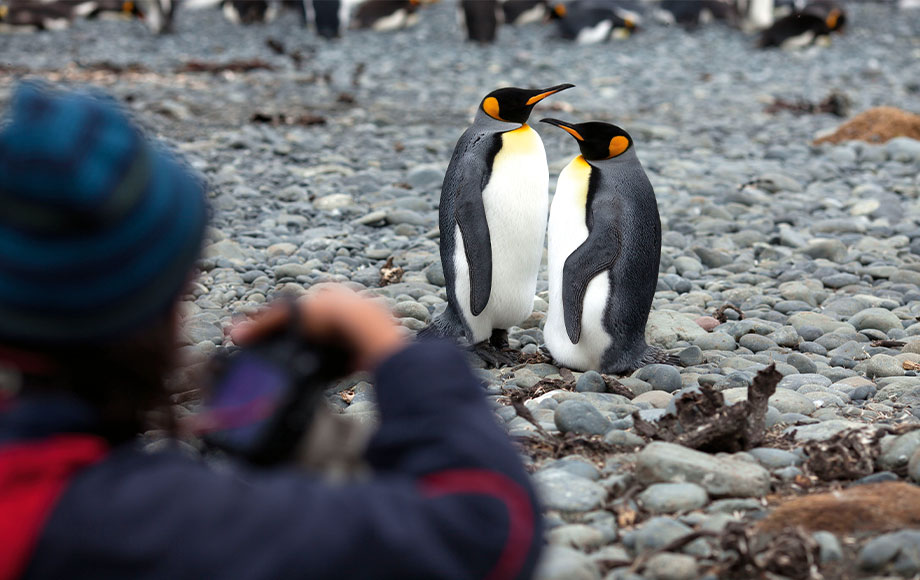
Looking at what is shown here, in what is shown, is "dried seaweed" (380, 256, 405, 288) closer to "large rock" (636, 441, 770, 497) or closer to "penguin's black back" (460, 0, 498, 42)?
"large rock" (636, 441, 770, 497)

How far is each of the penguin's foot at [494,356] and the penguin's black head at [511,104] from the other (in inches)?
34.6

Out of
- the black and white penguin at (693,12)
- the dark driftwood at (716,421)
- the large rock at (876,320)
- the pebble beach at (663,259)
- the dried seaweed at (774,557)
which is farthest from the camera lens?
the black and white penguin at (693,12)

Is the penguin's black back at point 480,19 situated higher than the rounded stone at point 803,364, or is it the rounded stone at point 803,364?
the rounded stone at point 803,364

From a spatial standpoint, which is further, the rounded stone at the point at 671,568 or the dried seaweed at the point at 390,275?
the dried seaweed at the point at 390,275

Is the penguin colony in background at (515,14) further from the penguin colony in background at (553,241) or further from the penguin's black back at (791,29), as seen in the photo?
the penguin colony in background at (553,241)

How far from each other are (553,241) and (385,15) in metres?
14.9

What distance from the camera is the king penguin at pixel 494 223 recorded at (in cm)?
384

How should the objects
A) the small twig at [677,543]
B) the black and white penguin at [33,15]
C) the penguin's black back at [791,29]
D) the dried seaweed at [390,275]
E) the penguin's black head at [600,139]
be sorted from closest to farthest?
the small twig at [677,543] < the penguin's black head at [600,139] < the dried seaweed at [390,275] < the penguin's black back at [791,29] < the black and white penguin at [33,15]

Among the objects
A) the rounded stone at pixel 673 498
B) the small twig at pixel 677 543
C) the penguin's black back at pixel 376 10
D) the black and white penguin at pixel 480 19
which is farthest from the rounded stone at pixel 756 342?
the penguin's black back at pixel 376 10

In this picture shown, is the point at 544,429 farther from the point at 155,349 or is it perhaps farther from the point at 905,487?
the point at 155,349

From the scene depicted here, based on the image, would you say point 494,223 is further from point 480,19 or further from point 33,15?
point 33,15

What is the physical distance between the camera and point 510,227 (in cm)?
395

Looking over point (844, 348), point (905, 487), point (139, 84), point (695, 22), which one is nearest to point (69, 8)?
point (139, 84)

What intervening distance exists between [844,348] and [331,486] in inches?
129
